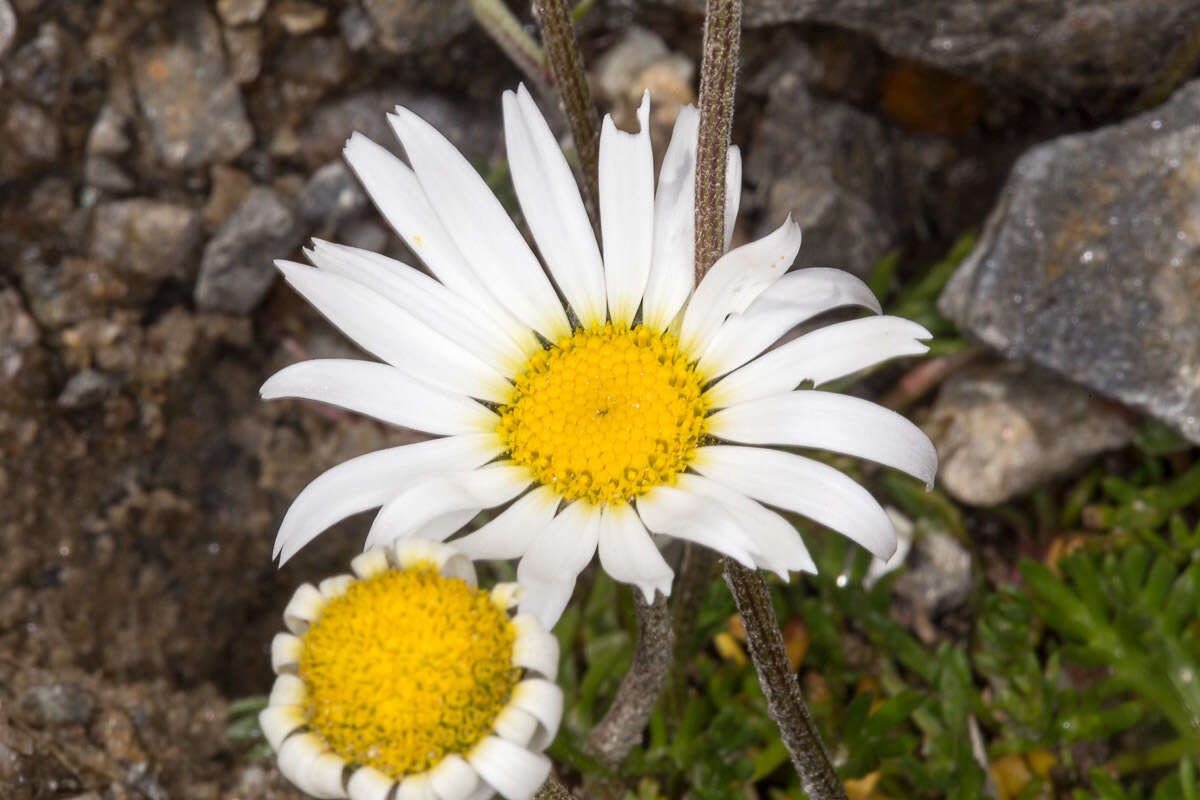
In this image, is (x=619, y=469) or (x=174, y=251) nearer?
(x=619, y=469)

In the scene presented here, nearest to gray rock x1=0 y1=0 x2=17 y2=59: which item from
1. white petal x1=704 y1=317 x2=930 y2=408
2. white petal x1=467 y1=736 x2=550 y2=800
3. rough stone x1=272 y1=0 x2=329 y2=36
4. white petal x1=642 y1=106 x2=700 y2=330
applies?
rough stone x1=272 y1=0 x2=329 y2=36

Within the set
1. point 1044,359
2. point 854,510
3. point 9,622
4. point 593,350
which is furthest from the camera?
point 1044,359

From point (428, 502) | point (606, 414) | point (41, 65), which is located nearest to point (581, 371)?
point (606, 414)

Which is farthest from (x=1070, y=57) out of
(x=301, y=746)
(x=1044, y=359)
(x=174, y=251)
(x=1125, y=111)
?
(x=301, y=746)

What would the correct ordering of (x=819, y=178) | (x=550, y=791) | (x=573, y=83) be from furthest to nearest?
(x=819, y=178) → (x=573, y=83) → (x=550, y=791)

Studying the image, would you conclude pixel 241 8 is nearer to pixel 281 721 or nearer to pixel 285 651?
pixel 285 651

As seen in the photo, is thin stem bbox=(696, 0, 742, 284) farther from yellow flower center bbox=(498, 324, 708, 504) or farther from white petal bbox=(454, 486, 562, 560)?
white petal bbox=(454, 486, 562, 560)

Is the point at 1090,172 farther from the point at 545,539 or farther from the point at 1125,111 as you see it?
the point at 545,539

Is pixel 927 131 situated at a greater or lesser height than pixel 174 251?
greater
